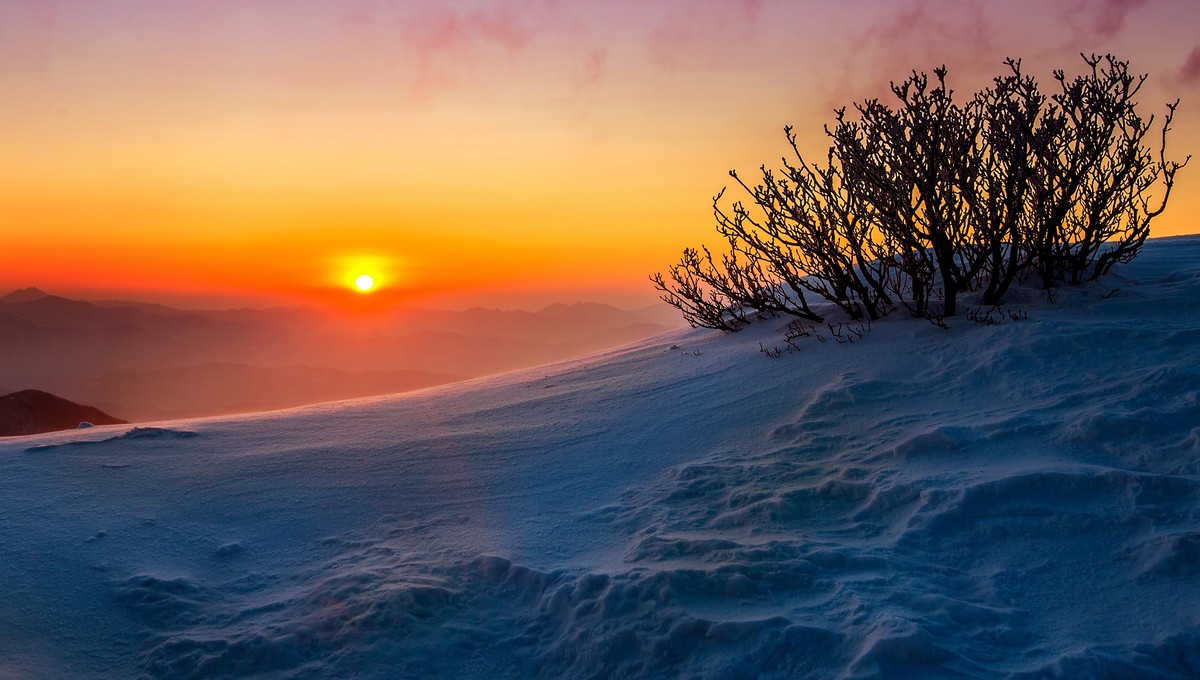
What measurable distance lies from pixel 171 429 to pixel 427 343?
16229 centimetres

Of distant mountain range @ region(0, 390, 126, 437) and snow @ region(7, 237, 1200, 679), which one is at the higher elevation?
distant mountain range @ region(0, 390, 126, 437)

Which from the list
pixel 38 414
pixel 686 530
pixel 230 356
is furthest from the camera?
pixel 230 356

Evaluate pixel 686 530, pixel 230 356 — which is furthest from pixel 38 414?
pixel 230 356

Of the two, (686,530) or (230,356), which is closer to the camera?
(686,530)

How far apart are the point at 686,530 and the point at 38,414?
1012 cm

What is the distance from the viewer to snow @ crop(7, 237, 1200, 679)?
2.52 m

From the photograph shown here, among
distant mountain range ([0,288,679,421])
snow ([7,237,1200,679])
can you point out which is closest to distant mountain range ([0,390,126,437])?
snow ([7,237,1200,679])

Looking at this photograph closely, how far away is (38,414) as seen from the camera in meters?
9.80

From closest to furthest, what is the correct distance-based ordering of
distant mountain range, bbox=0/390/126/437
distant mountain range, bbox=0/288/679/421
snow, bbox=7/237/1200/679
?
snow, bbox=7/237/1200/679 < distant mountain range, bbox=0/390/126/437 < distant mountain range, bbox=0/288/679/421

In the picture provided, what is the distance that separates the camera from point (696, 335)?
7363 mm

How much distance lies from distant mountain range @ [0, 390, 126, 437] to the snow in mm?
5714

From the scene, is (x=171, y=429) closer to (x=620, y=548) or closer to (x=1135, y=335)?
(x=620, y=548)

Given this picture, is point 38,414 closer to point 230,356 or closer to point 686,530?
point 686,530

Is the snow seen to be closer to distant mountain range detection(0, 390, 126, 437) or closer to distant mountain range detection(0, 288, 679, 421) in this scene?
distant mountain range detection(0, 390, 126, 437)
